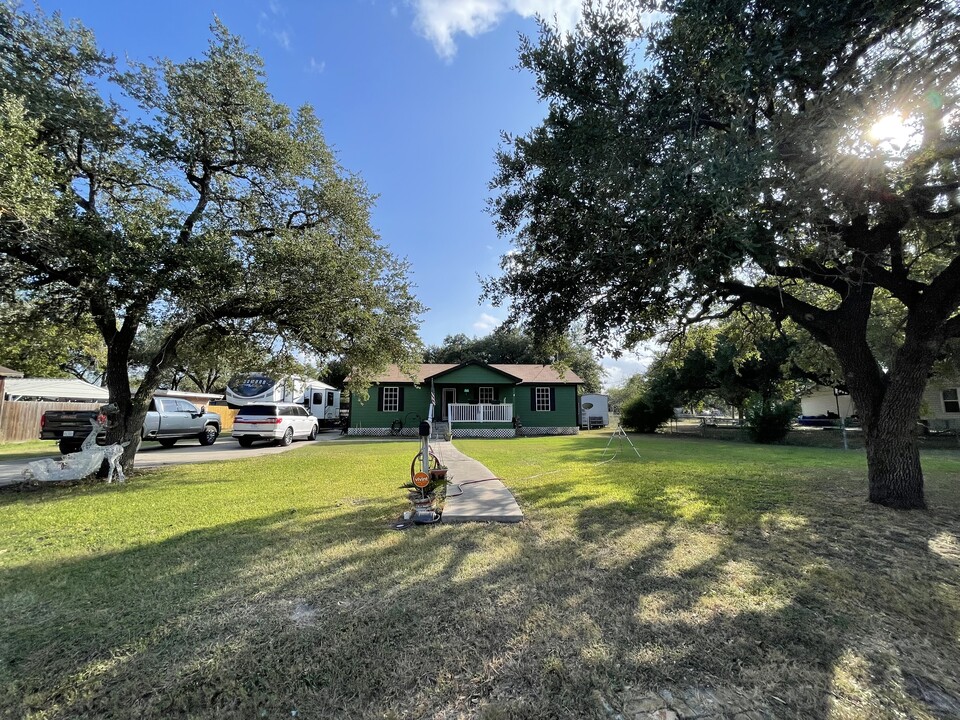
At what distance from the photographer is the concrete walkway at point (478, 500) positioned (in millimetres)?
5461

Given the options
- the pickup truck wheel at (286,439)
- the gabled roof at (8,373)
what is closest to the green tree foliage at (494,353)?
the pickup truck wheel at (286,439)

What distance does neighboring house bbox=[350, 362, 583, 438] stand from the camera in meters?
22.3

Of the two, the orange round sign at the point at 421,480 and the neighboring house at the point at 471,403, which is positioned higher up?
the neighboring house at the point at 471,403

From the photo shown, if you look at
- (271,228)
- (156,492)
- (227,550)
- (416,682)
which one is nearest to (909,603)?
(416,682)

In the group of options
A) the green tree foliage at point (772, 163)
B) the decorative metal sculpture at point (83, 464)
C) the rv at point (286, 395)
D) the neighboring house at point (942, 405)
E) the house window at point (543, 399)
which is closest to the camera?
the green tree foliage at point (772, 163)

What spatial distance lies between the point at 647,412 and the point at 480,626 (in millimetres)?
24912

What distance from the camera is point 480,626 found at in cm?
284

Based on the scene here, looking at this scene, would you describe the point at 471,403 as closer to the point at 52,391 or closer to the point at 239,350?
the point at 239,350

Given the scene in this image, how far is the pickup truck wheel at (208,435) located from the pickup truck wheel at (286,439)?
8.59 ft

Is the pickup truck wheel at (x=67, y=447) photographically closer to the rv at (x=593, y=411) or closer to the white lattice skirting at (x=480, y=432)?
the white lattice skirting at (x=480, y=432)

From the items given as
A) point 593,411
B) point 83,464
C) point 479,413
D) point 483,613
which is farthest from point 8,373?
point 593,411

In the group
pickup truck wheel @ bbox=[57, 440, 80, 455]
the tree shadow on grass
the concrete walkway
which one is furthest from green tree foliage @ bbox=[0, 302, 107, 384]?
the concrete walkway

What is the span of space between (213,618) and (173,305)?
7.07 metres

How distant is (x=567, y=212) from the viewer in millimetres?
5941
